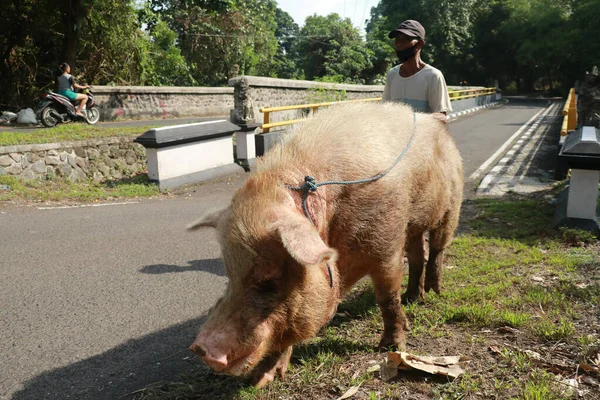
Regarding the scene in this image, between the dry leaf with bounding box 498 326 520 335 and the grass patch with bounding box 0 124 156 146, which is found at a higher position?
the grass patch with bounding box 0 124 156 146

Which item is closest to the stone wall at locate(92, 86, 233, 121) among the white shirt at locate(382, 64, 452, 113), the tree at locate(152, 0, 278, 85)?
the tree at locate(152, 0, 278, 85)

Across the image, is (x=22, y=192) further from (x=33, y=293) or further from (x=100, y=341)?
(x=100, y=341)

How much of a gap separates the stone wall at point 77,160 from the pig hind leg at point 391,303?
26.1 feet

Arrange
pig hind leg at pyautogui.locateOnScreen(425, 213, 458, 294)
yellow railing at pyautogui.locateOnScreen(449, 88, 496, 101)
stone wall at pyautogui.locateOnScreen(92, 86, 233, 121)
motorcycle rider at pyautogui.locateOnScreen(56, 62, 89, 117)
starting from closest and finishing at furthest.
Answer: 1. pig hind leg at pyautogui.locateOnScreen(425, 213, 458, 294)
2. motorcycle rider at pyautogui.locateOnScreen(56, 62, 89, 117)
3. stone wall at pyautogui.locateOnScreen(92, 86, 233, 121)
4. yellow railing at pyautogui.locateOnScreen(449, 88, 496, 101)

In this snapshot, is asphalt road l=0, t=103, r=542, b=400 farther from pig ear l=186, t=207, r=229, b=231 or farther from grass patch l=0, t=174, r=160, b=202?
pig ear l=186, t=207, r=229, b=231

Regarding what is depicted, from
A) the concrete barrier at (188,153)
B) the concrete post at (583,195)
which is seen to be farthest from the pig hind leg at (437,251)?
the concrete barrier at (188,153)

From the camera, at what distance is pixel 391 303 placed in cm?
333

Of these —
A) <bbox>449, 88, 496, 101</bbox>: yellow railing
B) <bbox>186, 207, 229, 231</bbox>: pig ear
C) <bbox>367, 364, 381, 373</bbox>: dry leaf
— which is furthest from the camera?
<bbox>449, 88, 496, 101</bbox>: yellow railing

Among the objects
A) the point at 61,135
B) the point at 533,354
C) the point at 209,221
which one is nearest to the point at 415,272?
the point at 533,354

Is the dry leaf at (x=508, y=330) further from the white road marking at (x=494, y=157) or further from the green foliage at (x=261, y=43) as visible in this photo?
the green foliage at (x=261, y=43)

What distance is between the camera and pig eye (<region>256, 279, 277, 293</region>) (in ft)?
8.00

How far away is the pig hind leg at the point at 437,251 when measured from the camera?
4.27 meters

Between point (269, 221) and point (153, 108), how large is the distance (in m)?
17.5

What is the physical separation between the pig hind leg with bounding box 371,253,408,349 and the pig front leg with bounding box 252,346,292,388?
672mm
